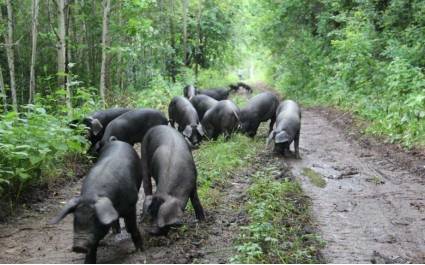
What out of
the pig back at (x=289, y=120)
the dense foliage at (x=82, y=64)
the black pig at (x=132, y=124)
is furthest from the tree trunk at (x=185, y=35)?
the black pig at (x=132, y=124)

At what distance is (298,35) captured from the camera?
2398 centimetres

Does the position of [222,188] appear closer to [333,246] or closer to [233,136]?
[333,246]

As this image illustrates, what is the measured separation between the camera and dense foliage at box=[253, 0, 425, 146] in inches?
467

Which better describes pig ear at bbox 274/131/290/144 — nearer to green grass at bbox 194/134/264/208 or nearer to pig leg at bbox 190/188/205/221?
green grass at bbox 194/134/264/208

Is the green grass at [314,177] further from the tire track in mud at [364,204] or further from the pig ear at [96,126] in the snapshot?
the pig ear at [96,126]

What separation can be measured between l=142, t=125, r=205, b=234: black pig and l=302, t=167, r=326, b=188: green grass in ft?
8.03

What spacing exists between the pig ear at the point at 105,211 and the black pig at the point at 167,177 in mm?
572

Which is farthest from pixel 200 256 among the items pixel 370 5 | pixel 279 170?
pixel 370 5

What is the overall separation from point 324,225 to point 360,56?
1078 cm

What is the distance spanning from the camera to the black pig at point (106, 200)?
461cm

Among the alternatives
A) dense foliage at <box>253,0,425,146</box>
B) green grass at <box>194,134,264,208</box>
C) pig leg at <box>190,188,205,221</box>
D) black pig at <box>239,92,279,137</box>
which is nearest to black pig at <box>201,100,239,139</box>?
green grass at <box>194,134,264,208</box>

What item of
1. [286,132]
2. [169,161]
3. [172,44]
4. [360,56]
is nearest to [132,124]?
[286,132]

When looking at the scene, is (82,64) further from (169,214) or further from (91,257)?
(91,257)

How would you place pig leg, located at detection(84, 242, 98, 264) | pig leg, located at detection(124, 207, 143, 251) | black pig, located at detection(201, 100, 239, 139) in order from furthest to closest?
black pig, located at detection(201, 100, 239, 139) < pig leg, located at detection(124, 207, 143, 251) < pig leg, located at detection(84, 242, 98, 264)
